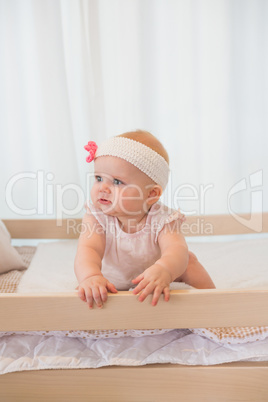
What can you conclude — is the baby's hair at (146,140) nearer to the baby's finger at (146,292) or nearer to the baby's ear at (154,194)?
the baby's ear at (154,194)

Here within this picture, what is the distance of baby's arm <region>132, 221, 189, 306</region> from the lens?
39.7 inches

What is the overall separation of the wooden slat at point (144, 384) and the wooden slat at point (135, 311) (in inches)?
5.4

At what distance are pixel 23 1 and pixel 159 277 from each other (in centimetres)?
141

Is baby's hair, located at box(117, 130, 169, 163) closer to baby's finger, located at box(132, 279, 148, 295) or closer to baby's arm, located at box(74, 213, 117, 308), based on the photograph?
baby's arm, located at box(74, 213, 117, 308)

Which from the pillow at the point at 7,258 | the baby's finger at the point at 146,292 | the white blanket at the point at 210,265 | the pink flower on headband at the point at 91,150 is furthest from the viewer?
the pillow at the point at 7,258

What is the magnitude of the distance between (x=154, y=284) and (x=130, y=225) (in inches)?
11.1

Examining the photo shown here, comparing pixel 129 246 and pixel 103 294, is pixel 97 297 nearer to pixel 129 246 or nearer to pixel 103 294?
pixel 103 294

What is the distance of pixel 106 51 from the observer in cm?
197

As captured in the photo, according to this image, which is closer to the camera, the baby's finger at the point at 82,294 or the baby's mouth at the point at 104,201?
the baby's finger at the point at 82,294

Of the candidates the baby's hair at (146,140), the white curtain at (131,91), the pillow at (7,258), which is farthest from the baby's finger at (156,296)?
the white curtain at (131,91)

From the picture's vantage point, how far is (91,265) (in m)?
1.12

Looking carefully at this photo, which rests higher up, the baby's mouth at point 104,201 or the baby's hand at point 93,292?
the baby's mouth at point 104,201

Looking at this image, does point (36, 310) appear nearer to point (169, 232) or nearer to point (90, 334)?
point (90, 334)

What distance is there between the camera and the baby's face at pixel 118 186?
3.82 ft
